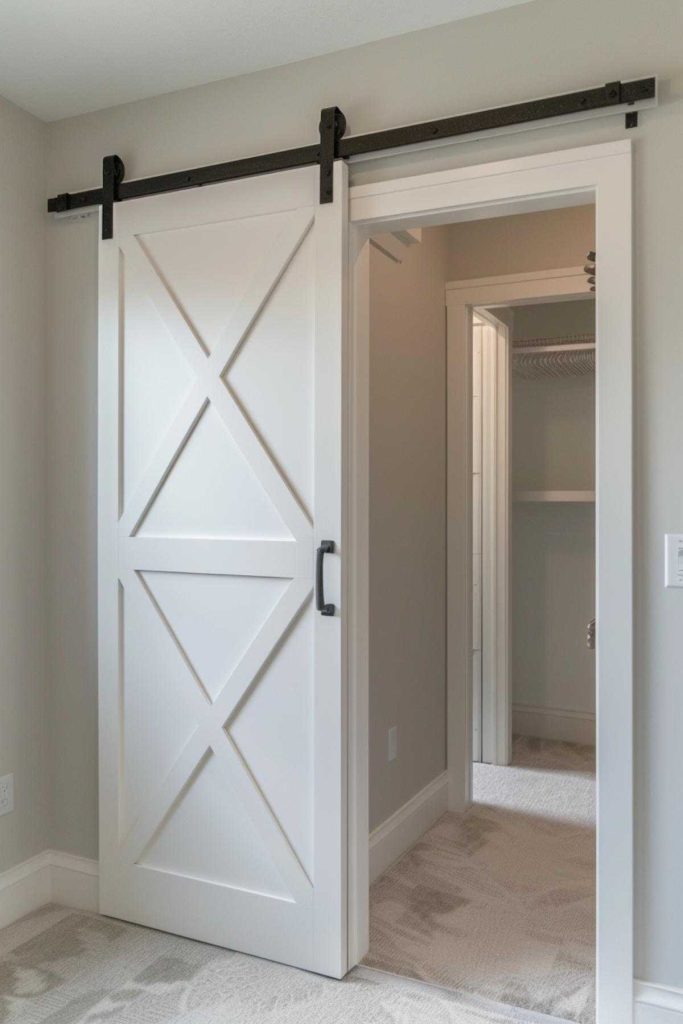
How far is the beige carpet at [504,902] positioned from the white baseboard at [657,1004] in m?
0.20

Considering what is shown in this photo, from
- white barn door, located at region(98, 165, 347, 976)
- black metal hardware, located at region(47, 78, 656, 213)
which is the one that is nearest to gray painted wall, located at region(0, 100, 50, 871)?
black metal hardware, located at region(47, 78, 656, 213)

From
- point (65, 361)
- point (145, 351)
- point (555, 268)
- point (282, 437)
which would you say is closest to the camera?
point (282, 437)

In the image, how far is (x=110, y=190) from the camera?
2803 millimetres

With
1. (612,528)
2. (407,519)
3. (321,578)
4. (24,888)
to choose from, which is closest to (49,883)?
(24,888)

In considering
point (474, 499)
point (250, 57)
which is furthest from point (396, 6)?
point (474, 499)

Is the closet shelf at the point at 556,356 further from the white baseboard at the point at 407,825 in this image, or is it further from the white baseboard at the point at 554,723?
the white baseboard at the point at 407,825

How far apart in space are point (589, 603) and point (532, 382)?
1.30m

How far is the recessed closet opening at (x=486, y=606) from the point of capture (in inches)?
111

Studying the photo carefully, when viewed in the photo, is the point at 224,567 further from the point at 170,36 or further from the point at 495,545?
the point at 495,545

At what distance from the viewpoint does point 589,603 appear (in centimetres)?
481

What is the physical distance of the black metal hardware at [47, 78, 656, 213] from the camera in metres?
2.16

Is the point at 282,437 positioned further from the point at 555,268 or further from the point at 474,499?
the point at 474,499

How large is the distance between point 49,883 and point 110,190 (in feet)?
7.71

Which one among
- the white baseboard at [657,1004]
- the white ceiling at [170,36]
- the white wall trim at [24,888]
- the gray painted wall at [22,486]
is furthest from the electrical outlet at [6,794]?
the white ceiling at [170,36]
